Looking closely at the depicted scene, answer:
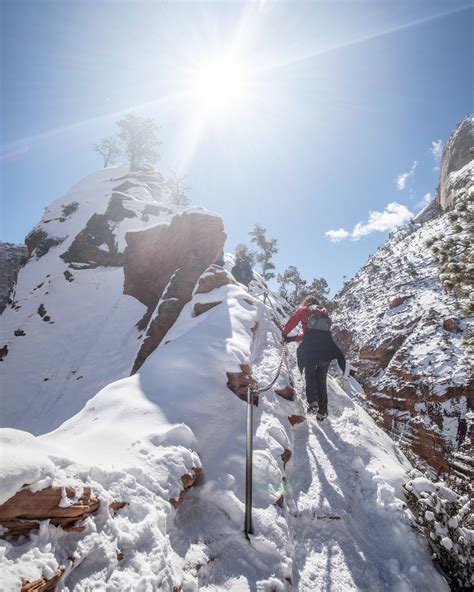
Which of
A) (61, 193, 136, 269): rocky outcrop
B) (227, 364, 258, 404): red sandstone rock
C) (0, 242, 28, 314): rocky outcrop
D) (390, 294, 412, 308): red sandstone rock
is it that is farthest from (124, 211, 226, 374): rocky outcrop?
(0, 242, 28, 314): rocky outcrop

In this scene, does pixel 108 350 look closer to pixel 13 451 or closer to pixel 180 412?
pixel 180 412

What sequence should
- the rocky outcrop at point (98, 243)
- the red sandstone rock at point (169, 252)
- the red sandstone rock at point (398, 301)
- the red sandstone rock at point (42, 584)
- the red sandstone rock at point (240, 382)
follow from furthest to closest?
1. the rocky outcrop at point (98, 243)
2. the red sandstone rock at point (398, 301)
3. the red sandstone rock at point (169, 252)
4. the red sandstone rock at point (240, 382)
5. the red sandstone rock at point (42, 584)

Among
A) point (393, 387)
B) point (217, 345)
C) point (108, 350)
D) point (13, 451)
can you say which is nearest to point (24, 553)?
point (13, 451)

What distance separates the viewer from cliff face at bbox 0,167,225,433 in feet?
51.6

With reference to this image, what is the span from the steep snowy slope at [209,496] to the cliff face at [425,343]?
14.9ft

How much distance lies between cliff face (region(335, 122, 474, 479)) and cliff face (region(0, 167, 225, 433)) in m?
11.1

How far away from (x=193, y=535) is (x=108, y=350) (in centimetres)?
1631

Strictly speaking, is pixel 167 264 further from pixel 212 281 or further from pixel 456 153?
pixel 456 153

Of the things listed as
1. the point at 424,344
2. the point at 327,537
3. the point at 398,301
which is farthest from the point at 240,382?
the point at 398,301

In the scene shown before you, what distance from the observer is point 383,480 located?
14.9 ft

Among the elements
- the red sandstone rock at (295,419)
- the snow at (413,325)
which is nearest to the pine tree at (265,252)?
the snow at (413,325)

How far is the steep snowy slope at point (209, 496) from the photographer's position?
2.26m

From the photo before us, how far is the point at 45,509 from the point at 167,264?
56.0 ft

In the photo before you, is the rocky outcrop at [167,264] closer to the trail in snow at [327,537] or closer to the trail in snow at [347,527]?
the trail in snow at [347,527]
